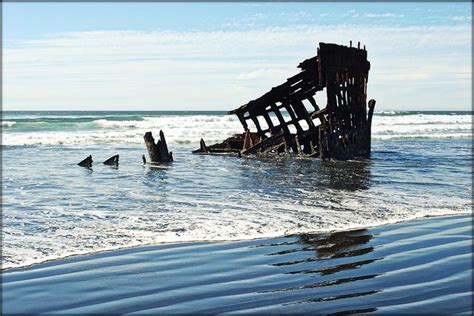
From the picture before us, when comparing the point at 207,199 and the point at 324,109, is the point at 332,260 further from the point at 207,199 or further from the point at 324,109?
the point at 324,109

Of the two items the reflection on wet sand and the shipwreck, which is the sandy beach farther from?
the shipwreck

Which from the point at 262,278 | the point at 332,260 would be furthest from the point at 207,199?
the point at 262,278

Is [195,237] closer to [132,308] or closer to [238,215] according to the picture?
[238,215]

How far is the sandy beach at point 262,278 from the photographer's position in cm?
470

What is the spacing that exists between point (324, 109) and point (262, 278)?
503 inches

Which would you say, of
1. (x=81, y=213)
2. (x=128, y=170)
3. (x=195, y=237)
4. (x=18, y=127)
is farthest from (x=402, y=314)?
(x=18, y=127)

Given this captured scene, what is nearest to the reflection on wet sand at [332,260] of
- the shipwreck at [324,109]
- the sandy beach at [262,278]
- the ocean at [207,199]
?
the sandy beach at [262,278]

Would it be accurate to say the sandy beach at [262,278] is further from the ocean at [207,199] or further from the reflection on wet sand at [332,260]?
the ocean at [207,199]

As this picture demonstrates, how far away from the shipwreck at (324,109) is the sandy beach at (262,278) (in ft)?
35.7

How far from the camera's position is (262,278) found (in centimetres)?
546

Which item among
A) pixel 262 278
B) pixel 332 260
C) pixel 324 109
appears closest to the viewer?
pixel 262 278

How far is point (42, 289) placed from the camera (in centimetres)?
520

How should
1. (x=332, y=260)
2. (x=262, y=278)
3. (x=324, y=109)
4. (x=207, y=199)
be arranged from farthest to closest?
(x=324, y=109) < (x=207, y=199) < (x=332, y=260) < (x=262, y=278)

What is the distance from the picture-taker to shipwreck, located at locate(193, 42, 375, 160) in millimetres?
17797
